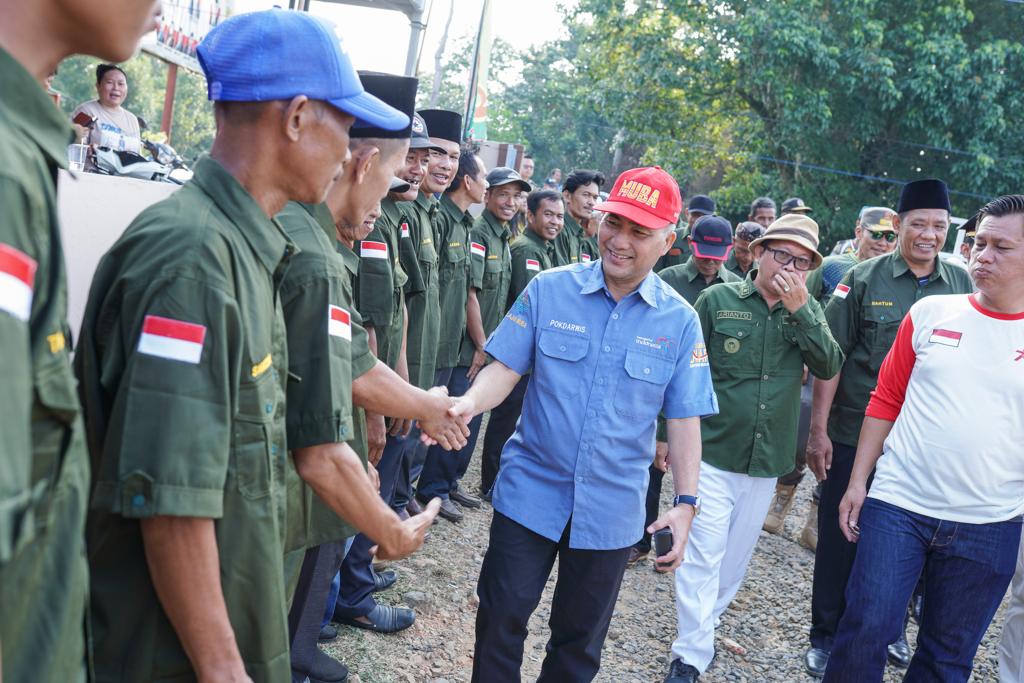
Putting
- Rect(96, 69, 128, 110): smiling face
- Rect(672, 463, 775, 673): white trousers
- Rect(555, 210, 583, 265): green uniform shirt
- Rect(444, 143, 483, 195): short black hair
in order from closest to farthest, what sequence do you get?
Rect(672, 463, 775, 673): white trousers
Rect(444, 143, 483, 195): short black hair
Rect(96, 69, 128, 110): smiling face
Rect(555, 210, 583, 265): green uniform shirt

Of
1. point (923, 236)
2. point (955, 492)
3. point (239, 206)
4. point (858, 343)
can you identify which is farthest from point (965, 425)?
point (239, 206)

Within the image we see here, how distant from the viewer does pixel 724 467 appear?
4.66m

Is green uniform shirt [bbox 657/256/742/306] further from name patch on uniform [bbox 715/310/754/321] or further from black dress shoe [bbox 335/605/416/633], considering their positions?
black dress shoe [bbox 335/605/416/633]

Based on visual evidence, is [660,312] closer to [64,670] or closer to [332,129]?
[332,129]

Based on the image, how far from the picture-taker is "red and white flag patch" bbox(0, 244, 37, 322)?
1065mm

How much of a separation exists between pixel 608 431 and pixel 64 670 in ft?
7.17

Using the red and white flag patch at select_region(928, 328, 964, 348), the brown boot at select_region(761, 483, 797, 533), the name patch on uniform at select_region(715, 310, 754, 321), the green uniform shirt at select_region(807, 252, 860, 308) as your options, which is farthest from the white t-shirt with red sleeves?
the brown boot at select_region(761, 483, 797, 533)

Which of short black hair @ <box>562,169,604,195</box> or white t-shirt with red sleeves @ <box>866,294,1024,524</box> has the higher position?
short black hair @ <box>562,169,604,195</box>

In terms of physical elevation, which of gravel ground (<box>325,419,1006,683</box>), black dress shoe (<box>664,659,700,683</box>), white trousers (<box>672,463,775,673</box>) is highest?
white trousers (<box>672,463,775,673</box>)

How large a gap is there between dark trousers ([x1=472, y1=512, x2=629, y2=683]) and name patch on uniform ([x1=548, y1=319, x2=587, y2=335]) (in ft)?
2.27

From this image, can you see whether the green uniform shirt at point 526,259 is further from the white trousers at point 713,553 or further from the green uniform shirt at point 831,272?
the white trousers at point 713,553

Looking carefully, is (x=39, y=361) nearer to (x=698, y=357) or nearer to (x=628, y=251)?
(x=628, y=251)

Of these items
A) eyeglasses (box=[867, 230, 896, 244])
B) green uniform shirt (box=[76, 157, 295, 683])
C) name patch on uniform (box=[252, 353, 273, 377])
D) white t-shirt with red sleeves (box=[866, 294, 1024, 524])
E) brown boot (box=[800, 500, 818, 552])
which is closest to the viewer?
green uniform shirt (box=[76, 157, 295, 683])

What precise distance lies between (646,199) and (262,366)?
1.98 metres
